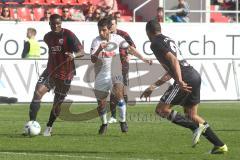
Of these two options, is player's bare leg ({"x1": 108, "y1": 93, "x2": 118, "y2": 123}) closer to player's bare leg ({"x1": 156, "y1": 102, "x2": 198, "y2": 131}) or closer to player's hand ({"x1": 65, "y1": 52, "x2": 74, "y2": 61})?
player's hand ({"x1": 65, "y1": 52, "x2": 74, "y2": 61})

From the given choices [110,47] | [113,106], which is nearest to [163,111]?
[110,47]

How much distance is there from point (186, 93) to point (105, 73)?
396 cm

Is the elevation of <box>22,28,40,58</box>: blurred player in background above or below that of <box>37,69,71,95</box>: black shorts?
below

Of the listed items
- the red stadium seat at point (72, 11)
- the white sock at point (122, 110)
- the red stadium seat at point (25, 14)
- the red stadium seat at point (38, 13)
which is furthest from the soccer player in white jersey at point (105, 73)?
the red stadium seat at point (38, 13)

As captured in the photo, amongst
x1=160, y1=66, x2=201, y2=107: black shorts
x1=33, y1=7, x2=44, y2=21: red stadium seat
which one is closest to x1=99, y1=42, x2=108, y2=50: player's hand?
x1=160, y1=66, x2=201, y2=107: black shorts

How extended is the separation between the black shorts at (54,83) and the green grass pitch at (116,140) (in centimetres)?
89

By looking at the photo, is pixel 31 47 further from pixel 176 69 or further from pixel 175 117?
pixel 176 69

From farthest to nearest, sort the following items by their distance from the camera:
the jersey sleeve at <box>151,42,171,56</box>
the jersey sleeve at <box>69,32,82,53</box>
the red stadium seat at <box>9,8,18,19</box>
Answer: the red stadium seat at <box>9,8,18,19</box> → the jersey sleeve at <box>69,32,82,53</box> → the jersey sleeve at <box>151,42,171,56</box>

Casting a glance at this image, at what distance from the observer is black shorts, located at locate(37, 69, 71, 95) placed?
54.1 feet

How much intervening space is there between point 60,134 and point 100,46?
193 centimetres

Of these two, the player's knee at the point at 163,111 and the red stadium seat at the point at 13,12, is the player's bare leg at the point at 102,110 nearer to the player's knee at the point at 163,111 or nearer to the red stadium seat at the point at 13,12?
the player's knee at the point at 163,111

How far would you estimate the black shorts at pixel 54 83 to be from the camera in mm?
16484

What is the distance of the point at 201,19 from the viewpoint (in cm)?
3209

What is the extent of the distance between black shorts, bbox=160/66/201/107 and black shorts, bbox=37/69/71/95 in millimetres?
3598
